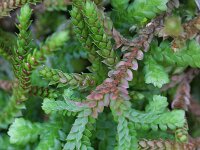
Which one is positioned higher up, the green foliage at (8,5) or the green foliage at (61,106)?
the green foliage at (8,5)

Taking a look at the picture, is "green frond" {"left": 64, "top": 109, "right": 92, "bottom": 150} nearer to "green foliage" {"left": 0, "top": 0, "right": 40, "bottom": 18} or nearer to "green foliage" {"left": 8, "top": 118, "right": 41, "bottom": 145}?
"green foliage" {"left": 8, "top": 118, "right": 41, "bottom": 145}

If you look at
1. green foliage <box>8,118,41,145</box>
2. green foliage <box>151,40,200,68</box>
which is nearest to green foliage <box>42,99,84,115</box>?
green foliage <box>8,118,41,145</box>

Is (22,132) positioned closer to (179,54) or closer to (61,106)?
(61,106)

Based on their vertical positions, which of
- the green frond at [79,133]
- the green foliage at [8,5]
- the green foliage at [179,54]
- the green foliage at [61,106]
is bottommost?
the green frond at [79,133]

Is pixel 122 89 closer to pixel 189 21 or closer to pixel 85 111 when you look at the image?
pixel 85 111

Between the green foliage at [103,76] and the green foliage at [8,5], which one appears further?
the green foliage at [8,5]

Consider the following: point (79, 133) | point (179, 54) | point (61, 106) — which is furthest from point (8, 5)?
point (179, 54)

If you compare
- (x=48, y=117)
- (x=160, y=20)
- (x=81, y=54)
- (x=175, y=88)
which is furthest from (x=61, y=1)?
(x=175, y=88)

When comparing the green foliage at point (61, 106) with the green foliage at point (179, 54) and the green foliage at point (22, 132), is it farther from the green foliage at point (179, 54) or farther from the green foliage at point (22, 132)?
the green foliage at point (179, 54)

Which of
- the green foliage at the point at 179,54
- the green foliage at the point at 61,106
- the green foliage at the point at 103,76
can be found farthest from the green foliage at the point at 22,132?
the green foliage at the point at 179,54
